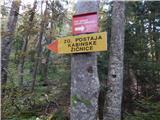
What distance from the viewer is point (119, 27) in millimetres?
8711

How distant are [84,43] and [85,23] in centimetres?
21

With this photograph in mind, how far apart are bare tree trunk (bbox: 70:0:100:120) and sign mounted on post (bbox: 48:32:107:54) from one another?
8cm

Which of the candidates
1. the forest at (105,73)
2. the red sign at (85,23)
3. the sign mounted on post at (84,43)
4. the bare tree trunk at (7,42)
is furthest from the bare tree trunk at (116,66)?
the red sign at (85,23)

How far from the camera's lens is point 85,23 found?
122 inches

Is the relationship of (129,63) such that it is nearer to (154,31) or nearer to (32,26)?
(154,31)

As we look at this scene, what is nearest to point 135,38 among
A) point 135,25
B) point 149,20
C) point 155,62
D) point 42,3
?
point 135,25

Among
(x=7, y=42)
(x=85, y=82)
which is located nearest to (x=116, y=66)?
(x=7, y=42)

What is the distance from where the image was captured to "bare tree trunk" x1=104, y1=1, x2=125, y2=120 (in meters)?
8.61

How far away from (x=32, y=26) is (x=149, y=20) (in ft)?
18.5

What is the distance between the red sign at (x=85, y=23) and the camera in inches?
120

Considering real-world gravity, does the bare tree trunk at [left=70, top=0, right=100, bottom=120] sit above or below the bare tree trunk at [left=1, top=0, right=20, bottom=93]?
below

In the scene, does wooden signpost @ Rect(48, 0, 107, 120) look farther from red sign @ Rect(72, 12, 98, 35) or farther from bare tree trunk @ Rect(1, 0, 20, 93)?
bare tree trunk @ Rect(1, 0, 20, 93)

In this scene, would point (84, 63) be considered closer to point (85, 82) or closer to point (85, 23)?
point (85, 82)

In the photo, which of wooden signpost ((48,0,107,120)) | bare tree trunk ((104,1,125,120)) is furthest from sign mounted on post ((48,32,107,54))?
bare tree trunk ((104,1,125,120))
